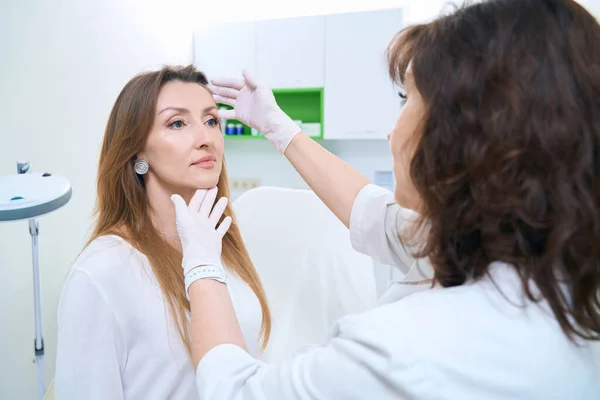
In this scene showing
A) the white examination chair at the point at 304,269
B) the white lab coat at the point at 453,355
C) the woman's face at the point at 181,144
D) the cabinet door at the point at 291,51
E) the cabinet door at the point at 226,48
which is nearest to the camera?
the white lab coat at the point at 453,355

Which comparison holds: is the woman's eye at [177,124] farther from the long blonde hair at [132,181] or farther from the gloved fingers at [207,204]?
the gloved fingers at [207,204]

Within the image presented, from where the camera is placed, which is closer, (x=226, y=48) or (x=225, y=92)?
(x=225, y=92)

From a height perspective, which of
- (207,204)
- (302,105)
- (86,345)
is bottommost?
(86,345)

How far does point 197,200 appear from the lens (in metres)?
1.09

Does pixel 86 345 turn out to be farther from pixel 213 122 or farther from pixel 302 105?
pixel 302 105

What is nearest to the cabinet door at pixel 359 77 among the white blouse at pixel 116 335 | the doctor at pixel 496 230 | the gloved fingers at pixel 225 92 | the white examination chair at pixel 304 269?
the white examination chair at pixel 304 269

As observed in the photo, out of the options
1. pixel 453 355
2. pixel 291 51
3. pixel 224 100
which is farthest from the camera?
pixel 291 51

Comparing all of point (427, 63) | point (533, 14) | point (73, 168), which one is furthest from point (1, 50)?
point (533, 14)

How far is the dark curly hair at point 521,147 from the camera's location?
561 millimetres

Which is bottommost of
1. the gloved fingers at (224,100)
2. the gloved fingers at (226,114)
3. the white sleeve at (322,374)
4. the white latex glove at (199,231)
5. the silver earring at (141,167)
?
the white sleeve at (322,374)

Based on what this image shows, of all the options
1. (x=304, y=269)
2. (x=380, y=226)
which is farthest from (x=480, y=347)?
(x=304, y=269)

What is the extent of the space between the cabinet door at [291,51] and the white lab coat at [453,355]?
2417mm

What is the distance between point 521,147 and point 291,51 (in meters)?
2.50

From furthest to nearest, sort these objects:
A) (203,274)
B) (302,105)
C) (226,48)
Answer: (302,105)
(226,48)
(203,274)
